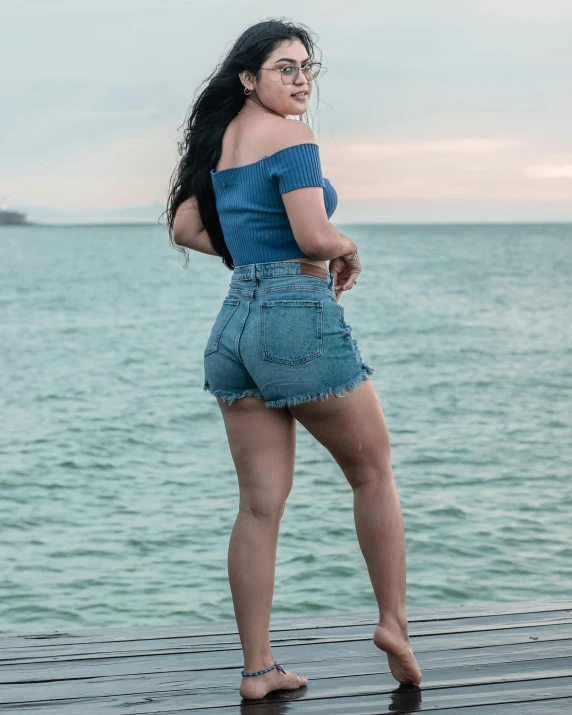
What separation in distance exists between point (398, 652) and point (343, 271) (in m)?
0.89

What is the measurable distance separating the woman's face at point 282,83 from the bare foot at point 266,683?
4.25 feet

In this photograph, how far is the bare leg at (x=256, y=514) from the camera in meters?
2.29

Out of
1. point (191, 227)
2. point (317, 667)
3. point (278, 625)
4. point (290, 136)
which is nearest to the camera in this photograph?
point (290, 136)

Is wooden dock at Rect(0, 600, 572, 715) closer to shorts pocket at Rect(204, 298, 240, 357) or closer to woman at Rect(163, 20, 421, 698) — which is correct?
woman at Rect(163, 20, 421, 698)

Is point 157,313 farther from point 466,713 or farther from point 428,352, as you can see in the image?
point 466,713

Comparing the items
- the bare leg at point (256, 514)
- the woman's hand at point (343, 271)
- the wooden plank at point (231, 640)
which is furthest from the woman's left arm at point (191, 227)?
the wooden plank at point (231, 640)

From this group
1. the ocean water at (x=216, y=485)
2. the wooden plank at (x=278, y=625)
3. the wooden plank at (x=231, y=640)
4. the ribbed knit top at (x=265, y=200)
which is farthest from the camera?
the ocean water at (x=216, y=485)

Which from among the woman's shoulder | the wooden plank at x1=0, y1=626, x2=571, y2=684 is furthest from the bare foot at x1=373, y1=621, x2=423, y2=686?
the woman's shoulder

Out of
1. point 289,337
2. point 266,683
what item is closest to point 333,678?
point 266,683

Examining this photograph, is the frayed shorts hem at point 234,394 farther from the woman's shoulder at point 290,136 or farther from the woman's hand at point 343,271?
the woman's shoulder at point 290,136

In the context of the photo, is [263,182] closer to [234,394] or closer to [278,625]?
[234,394]

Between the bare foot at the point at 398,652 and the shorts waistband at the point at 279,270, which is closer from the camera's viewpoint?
the shorts waistband at the point at 279,270

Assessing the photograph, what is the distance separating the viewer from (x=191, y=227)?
2.44 meters

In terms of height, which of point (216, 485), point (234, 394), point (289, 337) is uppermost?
point (289, 337)
